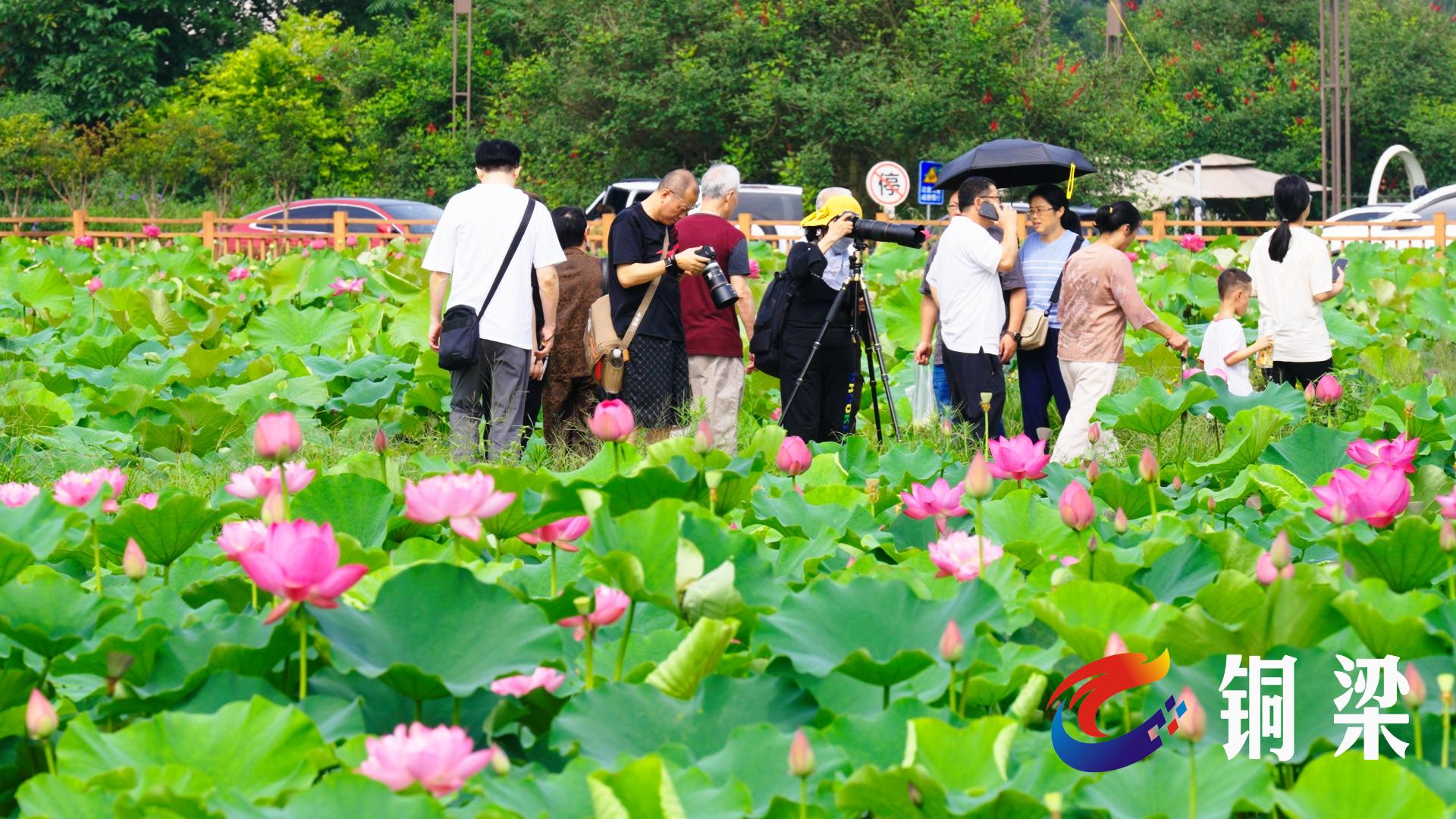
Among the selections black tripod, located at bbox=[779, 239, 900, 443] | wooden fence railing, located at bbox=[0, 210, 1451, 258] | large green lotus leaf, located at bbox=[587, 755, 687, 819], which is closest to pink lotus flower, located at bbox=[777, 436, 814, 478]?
large green lotus leaf, located at bbox=[587, 755, 687, 819]

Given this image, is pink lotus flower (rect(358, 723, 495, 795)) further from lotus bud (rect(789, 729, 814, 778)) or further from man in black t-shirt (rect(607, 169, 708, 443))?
man in black t-shirt (rect(607, 169, 708, 443))

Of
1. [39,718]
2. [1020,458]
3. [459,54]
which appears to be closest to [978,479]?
[1020,458]

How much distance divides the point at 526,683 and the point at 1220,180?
86.5 ft

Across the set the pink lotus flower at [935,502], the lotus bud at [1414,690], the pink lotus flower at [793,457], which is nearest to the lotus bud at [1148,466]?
the pink lotus flower at [935,502]

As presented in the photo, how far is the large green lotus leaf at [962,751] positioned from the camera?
1.38m

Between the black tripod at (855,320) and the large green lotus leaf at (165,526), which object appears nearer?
the large green lotus leaf at (165,526)

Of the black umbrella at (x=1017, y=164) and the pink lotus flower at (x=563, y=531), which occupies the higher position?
the black umbrella at (x=1017, y=164)

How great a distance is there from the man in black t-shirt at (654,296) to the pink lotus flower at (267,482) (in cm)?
280

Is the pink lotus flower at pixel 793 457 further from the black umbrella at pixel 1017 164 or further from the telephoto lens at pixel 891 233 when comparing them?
the black umbrella at pixel 1017 164

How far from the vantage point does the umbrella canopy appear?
25.9 meters

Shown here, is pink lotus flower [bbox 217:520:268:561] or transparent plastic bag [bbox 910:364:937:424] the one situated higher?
pink lotus flower [bbox 217:520:268:561]

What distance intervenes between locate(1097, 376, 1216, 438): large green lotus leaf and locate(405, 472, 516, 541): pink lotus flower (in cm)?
207

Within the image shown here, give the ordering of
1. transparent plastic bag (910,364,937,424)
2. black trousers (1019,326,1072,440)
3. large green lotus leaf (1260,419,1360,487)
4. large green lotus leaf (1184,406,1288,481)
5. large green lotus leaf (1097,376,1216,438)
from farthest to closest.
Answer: transparent plastic bag (910,364,937,424) < black trousers (1019,326,1072,440) < large green lotus leaf (1097,376,1216,438) < large green lotus leaf (1184,406,1288,481) < large green lotus leaf (1260,419,1360,487)

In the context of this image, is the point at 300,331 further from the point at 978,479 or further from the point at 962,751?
the point at 962,751
